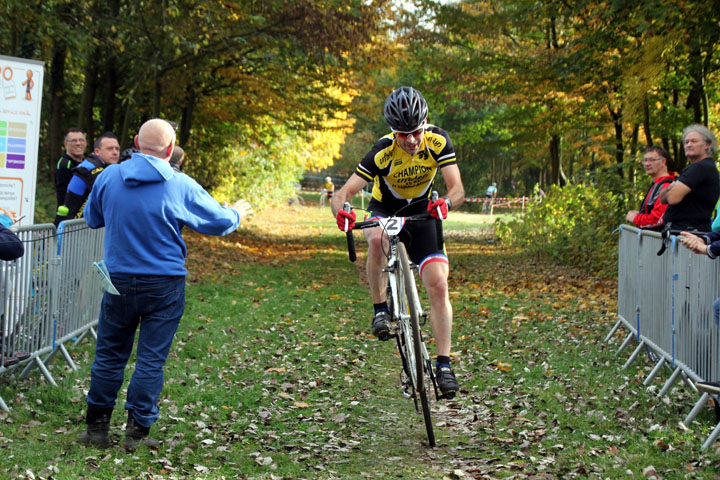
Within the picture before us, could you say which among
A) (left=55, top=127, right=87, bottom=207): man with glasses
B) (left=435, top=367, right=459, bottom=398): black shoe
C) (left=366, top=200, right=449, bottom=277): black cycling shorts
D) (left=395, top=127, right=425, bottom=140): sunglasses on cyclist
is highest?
(left=395, top=127, right=425, bottom=140): sunglasses on cyclist

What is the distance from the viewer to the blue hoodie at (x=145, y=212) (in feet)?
16.8

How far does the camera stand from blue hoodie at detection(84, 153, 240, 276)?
202 inches

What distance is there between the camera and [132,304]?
5176 millimetres

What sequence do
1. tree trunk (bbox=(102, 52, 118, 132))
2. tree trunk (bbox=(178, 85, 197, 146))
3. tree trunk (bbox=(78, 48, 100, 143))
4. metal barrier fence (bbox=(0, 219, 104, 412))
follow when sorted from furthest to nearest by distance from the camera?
A: tree trunk (bbox=(178, 85, 197, 146)), tree trunk (bbox=(102, 52, 118, 132)), tree trunk (bbox=(78, 48, 100, 143)), metal barrier fence (bbox=(0, 219, 104, 412))

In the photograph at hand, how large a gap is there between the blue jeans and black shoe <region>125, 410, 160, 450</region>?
6cm

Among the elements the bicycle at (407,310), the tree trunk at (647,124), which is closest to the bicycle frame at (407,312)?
the bicycle at (407,310)

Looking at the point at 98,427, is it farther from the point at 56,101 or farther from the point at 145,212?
the point at 56,101

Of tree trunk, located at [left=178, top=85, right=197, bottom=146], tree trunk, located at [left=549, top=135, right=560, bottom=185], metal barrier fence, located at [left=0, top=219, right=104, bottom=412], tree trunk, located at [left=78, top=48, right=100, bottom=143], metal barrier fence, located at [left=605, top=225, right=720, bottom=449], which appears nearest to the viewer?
metal barrier fence, located at [left=605, top=225, right=720, bottom=449]

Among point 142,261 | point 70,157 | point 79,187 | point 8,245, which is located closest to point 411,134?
point 142,261

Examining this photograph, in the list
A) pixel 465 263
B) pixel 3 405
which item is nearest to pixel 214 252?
pixel 465 263

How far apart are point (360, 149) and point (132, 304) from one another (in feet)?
220

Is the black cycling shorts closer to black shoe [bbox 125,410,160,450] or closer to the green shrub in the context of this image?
black shoe [bbox 125,410,160,450]

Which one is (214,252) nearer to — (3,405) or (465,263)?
(465,263)

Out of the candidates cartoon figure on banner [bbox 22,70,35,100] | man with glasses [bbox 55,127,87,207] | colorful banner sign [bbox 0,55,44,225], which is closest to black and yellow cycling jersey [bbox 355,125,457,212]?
man with glasses [bbox 55,127,87,207]
